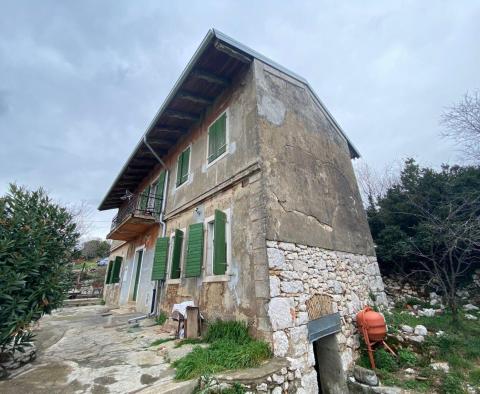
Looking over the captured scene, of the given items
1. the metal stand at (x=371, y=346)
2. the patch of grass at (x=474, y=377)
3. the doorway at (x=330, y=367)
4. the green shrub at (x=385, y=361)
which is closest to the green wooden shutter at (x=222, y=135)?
the doorway at (x=330, y=367)

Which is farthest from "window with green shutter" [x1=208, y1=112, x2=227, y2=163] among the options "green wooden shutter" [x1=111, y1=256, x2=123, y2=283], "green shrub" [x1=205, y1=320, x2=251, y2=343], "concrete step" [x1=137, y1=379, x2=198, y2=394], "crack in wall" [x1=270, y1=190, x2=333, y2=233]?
"green wooden shutter" [x1=111, y1=256, x2=123, y2=283]

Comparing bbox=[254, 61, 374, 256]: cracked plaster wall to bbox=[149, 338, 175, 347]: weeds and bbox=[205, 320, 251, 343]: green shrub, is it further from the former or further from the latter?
bbox=[149, 338, 175, 347]: weeds

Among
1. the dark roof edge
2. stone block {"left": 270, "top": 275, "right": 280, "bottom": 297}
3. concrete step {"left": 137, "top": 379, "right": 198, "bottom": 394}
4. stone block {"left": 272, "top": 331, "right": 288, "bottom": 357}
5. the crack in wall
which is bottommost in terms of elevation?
concrete step {"left": 137, "top": 379, "right": 198, "bottom": 394}

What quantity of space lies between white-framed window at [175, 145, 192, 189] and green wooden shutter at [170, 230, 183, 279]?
1802 mm

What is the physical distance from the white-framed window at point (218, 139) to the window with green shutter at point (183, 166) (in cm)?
133

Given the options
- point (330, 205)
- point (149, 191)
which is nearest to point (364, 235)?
point (330, 205)

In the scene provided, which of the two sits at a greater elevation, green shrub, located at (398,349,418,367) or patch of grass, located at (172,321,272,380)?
patch of grass, located at (172,321,272,380)

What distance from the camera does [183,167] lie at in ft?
26.2

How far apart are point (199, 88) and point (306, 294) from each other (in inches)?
226

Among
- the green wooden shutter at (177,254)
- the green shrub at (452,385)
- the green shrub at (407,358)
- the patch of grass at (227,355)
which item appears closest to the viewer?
the patch of grass at (227,355)

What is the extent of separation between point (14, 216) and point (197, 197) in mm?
3718

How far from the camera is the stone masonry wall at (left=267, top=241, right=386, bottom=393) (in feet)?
12.9

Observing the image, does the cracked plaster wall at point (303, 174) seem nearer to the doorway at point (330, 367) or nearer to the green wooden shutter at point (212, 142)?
the green wooden shutter at point (212, 142)

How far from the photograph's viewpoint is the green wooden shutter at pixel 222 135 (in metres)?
6.14
